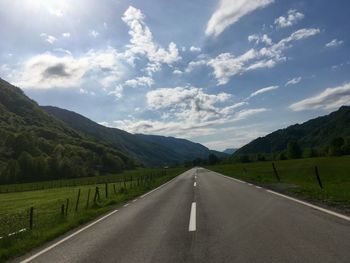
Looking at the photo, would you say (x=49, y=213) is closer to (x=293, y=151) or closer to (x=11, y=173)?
(x=11, y=173)

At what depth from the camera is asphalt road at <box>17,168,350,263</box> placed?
7508 millimetres

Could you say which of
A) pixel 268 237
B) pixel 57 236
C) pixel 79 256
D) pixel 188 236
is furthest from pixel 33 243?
pixel 268 237

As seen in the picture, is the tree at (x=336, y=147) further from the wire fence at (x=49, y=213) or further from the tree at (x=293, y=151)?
the wire fence at (x=49, y=213)

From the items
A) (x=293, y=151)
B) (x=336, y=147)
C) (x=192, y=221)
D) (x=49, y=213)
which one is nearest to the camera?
(x=192, y=221)

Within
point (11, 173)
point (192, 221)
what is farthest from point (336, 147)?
point (192, 221)

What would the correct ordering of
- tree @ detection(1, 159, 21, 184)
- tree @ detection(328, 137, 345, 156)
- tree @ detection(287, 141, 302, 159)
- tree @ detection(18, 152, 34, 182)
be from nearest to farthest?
tree @ detection(328, 137, 345, 156)
tree @ detection(1, 159, 21, 184)
tree @ detection(18, 152, 34, 182)
tree @ detection(287, 141, 302, 159)

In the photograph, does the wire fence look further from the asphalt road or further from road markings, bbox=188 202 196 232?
road markings, bbox=188 202 196 232

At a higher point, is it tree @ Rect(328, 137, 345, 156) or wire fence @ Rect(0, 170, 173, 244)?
tree @ Rect(328, 137, 345, 156)

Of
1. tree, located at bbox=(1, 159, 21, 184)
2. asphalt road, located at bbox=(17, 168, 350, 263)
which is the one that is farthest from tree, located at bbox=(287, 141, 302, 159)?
asphalt road, located at bbox=(17, 168, 350, 263)

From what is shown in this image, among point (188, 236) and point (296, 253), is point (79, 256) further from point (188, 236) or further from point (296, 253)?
point (296, 253)

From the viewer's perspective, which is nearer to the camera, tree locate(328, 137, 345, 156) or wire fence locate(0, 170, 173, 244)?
wire fence locate(0, 170, 173, 244)

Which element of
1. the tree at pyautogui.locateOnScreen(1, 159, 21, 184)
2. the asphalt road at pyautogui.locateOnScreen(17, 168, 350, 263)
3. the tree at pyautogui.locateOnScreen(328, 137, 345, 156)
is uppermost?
the tree at pyautogui.locateOnScreen(328, 137, 345, 156)

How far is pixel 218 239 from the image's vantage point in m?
9.23

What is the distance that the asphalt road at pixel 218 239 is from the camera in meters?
7.51
